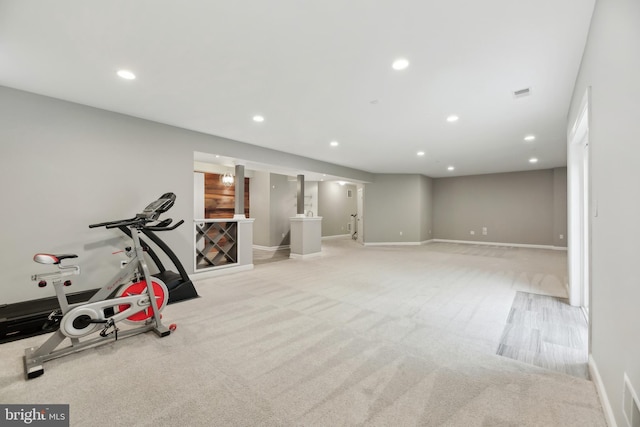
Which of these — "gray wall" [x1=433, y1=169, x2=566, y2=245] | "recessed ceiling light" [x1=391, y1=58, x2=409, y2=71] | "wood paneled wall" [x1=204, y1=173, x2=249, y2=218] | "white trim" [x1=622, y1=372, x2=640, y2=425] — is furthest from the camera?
"gray wall" [x1=433, y1=169, x2=566, y2=245]

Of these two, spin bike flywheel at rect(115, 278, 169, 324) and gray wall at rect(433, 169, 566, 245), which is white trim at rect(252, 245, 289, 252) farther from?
gray wall at rect(433, 169, 566, 245)

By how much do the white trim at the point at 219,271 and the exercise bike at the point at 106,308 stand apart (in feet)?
5.22

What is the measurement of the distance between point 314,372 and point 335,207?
30.0 feet

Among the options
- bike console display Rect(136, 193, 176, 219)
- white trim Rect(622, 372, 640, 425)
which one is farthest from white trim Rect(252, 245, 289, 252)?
white trim Rect(622, 372, 640, 425)

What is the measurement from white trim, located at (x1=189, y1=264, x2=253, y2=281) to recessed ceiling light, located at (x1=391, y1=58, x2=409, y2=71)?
→ 4.00m

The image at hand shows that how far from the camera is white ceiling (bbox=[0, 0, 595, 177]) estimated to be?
5.80 feet

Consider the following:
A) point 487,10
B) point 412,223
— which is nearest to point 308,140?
point 487,10

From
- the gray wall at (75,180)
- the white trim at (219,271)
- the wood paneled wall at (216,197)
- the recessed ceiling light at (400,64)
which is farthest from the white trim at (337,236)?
the recessed ceiling light at (400,64)

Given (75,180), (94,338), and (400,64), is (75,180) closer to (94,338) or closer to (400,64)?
(94,338)

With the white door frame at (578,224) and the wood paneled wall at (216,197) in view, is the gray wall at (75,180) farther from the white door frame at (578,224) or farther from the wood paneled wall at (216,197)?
the white door frame at (578,224)

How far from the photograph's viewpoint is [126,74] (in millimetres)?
2564

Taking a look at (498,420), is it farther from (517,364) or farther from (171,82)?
(171,82)

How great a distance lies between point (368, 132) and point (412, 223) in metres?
5.41

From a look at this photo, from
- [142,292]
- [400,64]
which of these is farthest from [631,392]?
[142,292]
